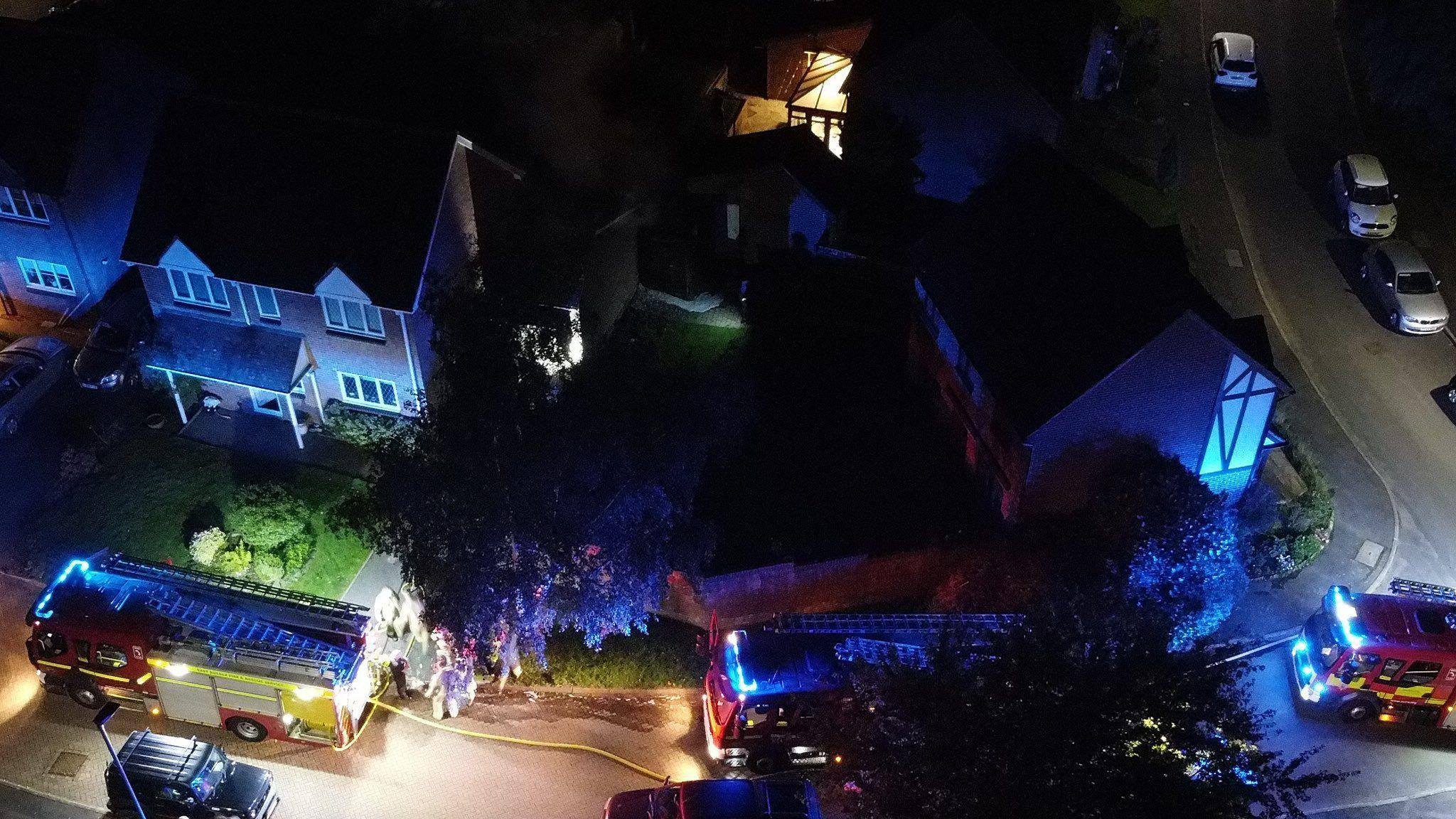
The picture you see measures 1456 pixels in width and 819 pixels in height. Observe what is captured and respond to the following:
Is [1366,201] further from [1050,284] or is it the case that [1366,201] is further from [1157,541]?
[1157,541]

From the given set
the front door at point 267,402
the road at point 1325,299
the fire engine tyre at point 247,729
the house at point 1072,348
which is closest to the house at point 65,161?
the front door at point 267,402

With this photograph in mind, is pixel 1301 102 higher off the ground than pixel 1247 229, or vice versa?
pixel 1301 102

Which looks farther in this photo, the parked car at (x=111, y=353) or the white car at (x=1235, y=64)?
the white car at (x=1235, y=64)

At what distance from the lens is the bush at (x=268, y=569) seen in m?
27.9

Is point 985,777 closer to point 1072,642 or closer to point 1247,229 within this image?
point 1072,642

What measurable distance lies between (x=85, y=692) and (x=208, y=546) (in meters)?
4.16

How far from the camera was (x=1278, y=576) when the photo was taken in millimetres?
29891

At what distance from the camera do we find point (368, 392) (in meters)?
31.6

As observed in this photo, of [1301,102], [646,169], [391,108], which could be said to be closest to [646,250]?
[646,169]

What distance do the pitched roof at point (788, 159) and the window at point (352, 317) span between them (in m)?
12.0

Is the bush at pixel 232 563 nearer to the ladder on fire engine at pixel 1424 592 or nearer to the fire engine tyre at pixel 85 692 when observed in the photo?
the fire engine tyre at pixel 85 692

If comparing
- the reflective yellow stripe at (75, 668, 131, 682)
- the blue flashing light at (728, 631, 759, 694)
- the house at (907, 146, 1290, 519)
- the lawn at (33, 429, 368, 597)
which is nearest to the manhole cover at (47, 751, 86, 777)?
the reflective yellow stripe at (75, 668, 131, 682)

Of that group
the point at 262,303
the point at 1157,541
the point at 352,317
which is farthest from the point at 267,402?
the point at 1157,541

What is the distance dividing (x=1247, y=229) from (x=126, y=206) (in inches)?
1446
